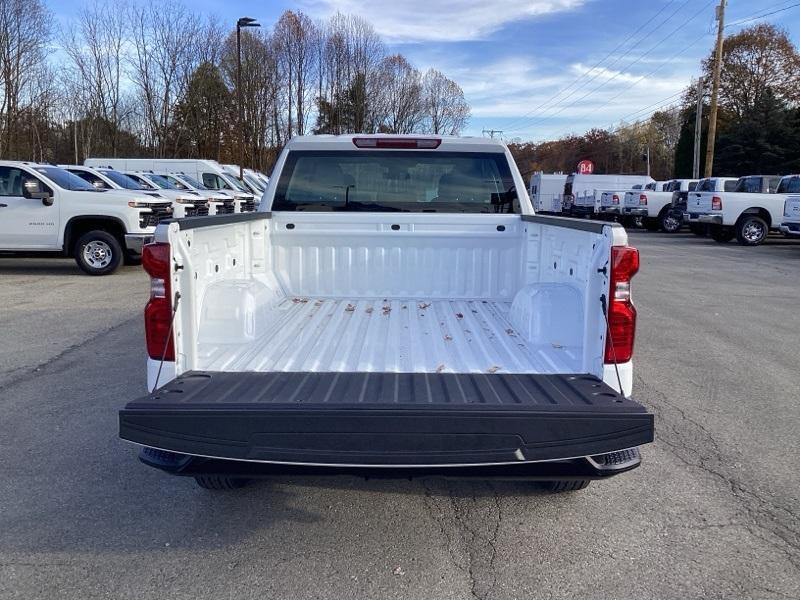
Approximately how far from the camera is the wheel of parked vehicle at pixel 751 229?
857 inches

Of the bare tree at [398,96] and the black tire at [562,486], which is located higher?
the bare tree at [398,96]

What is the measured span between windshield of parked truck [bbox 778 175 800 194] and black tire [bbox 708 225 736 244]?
6.91 feet

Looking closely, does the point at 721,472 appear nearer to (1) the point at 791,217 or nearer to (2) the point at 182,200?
(2) the point at 182,200

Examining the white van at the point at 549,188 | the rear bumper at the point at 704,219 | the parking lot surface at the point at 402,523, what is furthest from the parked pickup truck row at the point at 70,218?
the white van at the point at 549,188

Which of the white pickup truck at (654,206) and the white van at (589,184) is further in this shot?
the white van at (589,184)

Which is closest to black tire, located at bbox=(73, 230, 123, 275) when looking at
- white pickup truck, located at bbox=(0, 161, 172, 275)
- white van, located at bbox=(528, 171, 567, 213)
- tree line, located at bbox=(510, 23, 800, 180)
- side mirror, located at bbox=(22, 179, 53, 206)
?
white pickup truck, located at bbox=(0, 161, 172, 275)

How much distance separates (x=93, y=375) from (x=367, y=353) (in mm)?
3772

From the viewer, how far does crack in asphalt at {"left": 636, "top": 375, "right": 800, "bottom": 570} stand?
353 cm

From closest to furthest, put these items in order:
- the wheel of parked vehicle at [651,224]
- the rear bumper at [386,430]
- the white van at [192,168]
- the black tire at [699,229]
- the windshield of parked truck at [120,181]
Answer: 1. the rear bumper at [386,430]
2. the windshield of parked truck at [120,181]
3. the black tire at [699,229]
4. the white van at [192,168]
5. the wheel of parked vehicle at [651,224]

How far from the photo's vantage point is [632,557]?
3352 mm

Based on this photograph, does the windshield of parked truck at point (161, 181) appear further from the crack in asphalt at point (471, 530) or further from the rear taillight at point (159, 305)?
the crack in asphalt at point (471, 530)

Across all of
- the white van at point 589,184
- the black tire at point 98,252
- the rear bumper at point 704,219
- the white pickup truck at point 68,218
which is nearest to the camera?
the white pickup truck at point 68,218

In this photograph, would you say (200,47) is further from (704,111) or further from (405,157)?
(405,157)

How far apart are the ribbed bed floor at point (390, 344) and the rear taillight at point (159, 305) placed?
11.6 inches
